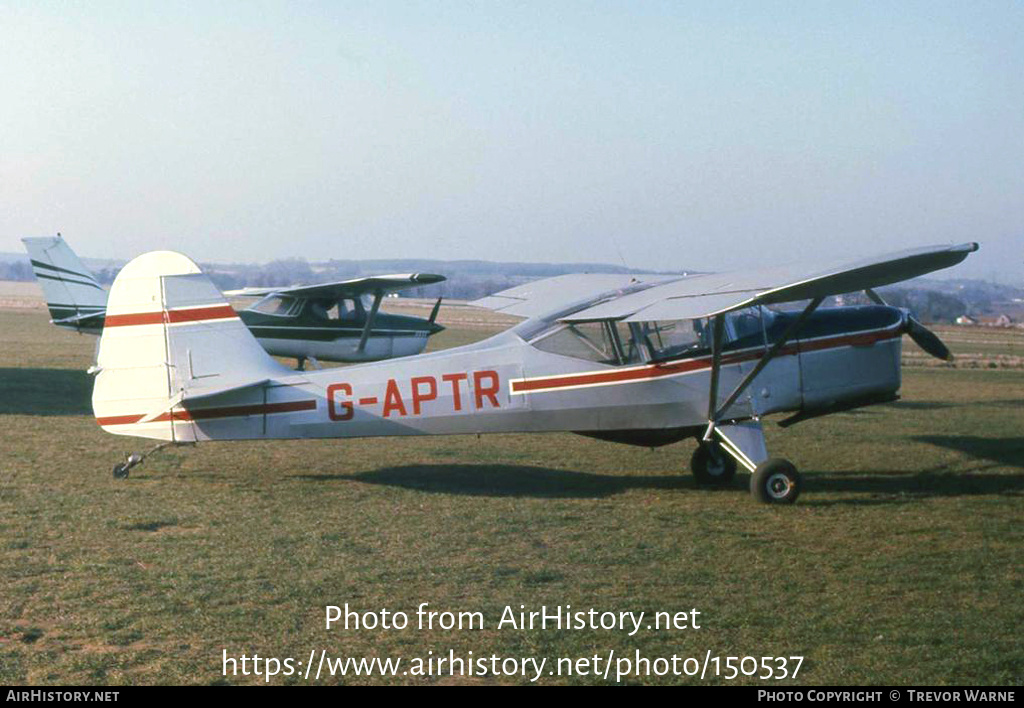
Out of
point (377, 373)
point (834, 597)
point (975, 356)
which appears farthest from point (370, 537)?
point (975, 356)

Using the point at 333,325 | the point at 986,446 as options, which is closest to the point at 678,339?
the point at 986,446

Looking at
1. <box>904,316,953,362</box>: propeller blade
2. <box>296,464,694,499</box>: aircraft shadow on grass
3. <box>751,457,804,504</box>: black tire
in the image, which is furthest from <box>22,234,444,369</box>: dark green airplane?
<box>751,457,804,504</box>: black tire

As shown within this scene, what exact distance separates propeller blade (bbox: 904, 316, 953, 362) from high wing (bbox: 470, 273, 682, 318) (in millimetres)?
2237

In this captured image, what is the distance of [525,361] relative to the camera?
8844 mm

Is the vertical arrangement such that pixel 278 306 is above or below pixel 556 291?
below

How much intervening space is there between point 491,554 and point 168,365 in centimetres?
350

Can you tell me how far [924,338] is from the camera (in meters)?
9.87

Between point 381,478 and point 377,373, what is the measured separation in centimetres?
118

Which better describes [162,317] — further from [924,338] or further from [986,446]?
[986,446]

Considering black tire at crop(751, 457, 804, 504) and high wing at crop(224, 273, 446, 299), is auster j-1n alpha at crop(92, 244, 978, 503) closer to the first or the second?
black tire at crop(751, 457, 804, 504)

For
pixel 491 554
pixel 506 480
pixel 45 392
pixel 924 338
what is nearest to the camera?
pixel 491 554

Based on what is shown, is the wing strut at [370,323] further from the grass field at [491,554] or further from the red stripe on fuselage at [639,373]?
the red stripe on fuselage at [639,373]
